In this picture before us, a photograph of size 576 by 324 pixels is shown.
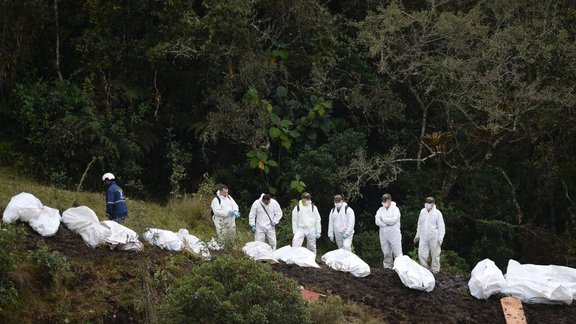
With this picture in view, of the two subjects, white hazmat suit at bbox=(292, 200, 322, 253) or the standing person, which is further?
white hazmat suit at bbox=(292, 200, 322, 253)

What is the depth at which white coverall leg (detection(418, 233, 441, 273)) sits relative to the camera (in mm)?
21656

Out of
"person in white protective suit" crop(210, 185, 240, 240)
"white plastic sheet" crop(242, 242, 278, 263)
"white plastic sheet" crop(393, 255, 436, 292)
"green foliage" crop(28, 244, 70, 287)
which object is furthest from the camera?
"person in white protective suit" crop(210, 185, 240, 240)

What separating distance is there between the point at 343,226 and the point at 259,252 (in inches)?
127

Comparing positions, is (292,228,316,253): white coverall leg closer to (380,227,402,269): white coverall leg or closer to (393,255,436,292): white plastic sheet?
→ (380,227,402,269): white coverall leg

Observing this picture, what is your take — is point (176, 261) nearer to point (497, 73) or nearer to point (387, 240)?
point (387, 240)

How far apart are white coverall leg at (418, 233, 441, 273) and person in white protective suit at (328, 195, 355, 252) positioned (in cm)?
144

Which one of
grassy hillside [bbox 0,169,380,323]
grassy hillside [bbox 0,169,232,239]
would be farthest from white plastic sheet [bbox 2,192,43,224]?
grassy hillside [bbox 0,169,232,239]

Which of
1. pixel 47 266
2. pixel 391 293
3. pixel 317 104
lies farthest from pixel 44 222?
pixel 317 104

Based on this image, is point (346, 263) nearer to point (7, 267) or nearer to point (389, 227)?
point (389, 227)

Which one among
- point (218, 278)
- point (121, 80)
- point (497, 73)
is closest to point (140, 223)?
point (218, 278)

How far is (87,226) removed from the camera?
18.3m

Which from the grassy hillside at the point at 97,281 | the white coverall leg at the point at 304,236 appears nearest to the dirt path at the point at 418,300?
the grassy hillside at the point at 97,281

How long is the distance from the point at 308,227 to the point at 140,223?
4.42m

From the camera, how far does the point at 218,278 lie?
46.4ft
